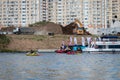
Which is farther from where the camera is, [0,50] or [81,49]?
[0,50]

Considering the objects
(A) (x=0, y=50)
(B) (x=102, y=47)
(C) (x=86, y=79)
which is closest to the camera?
(C) (x=86, y=79)

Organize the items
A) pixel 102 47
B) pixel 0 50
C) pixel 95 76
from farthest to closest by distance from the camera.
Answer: pixel 0 50 → pixel 102 47 → pixel 95 76

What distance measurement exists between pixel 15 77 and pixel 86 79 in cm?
815

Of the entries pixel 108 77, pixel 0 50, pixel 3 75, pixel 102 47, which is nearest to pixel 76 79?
pixel 108 77

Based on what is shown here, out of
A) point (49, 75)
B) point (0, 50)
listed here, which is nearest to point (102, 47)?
point (0, 50)

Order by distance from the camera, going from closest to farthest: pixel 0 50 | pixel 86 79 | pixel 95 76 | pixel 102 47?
pixel 86 79, pixel 95 76, pixel 102 47, pixel 0 50

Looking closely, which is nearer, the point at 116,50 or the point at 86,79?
the point at 86,79

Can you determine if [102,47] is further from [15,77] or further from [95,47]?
[15,77]

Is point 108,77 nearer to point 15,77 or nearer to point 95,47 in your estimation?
point 15,77

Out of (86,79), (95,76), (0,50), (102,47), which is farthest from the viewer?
(0,50)

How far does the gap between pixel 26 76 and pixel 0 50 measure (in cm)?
13870

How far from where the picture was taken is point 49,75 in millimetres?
58469

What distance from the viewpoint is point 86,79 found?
5331 cm

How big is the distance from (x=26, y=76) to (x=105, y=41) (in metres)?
113
